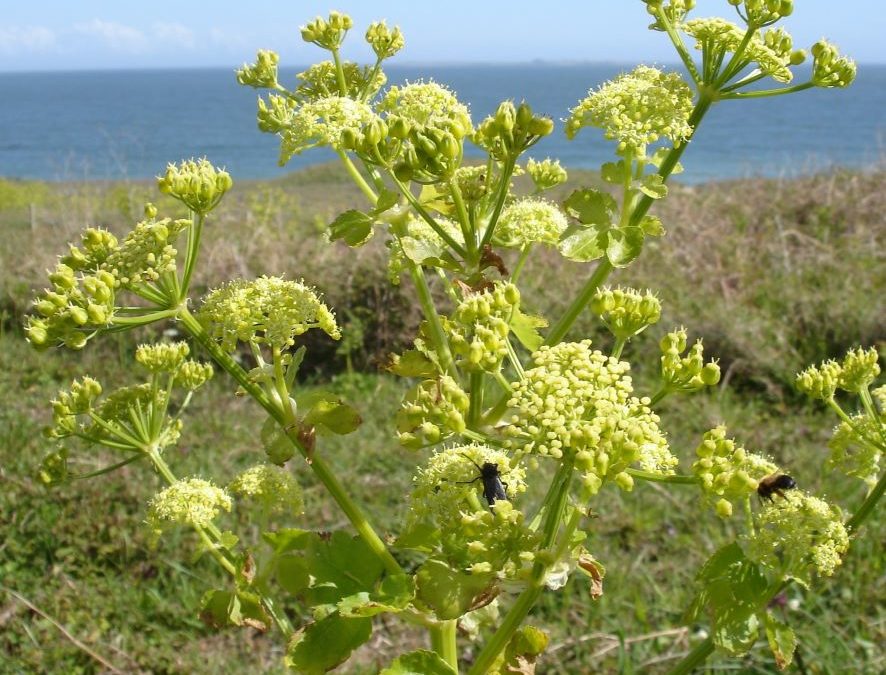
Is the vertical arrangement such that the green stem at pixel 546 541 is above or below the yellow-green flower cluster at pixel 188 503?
above

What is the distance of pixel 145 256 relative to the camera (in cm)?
170

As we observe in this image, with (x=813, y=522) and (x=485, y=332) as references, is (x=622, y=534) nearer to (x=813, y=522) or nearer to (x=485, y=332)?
(x=813, y=522)

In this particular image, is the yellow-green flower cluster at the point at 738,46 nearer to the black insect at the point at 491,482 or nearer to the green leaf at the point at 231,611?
the black insect at the point at 491,482

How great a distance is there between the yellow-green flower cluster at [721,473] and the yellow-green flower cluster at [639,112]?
2.06 ft

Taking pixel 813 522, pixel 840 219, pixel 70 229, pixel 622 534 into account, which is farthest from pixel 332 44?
pixel 840 219

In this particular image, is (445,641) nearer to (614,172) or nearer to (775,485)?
(775,485)

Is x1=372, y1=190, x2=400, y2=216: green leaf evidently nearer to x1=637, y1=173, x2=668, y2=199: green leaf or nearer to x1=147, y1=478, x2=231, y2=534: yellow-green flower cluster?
x1=637, y1=173, x2=668, y2=199: green leaf

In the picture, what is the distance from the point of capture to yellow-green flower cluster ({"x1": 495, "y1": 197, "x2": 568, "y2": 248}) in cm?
196

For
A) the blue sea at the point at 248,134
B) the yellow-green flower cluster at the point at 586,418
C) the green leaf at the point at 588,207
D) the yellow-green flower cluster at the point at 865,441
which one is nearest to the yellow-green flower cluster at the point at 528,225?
the green leaf at the point at 588,207

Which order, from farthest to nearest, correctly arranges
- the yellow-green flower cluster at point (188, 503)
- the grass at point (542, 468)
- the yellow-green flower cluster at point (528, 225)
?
the grass at point (542, 468) < the yellow-green flower cluster at point (188, 503) < the yellow-green flower cluster at point (528, 225)

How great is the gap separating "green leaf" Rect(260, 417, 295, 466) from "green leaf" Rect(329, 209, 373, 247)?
0.45 m

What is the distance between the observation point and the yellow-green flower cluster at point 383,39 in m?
2.16

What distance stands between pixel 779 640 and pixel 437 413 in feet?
3.35

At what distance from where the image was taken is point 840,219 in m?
11.3
